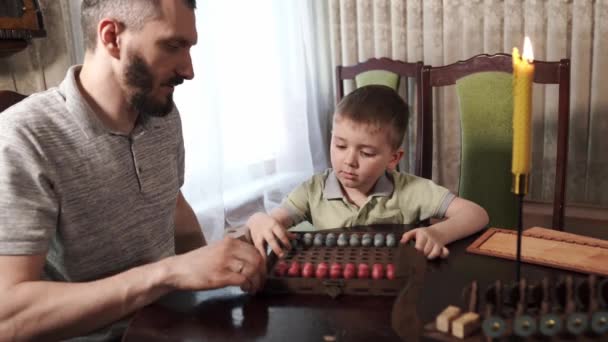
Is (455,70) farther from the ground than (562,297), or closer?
farther from the ground

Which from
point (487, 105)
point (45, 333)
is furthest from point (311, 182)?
point (487, 105)

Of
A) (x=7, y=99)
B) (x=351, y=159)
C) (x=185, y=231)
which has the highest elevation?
(x=7, y=99)

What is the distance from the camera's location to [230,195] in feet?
11.8

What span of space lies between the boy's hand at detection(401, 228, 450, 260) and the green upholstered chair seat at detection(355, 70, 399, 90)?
6.84 feet

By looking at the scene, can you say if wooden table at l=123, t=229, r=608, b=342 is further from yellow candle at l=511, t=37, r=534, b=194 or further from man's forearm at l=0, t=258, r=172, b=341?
yellow candle at l=511, t=37, r=534, b=194

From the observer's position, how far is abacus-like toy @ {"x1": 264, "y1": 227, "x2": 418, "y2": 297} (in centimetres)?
115

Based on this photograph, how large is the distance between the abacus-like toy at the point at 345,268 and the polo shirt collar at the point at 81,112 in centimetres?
54

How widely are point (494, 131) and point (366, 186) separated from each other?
1.10 meters

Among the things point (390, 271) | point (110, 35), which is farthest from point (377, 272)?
point (110, 35)

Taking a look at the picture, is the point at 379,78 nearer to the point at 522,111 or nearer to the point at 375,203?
the point at 375,203

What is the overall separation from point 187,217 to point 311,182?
0.42 meters

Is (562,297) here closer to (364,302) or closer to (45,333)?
(364,302)

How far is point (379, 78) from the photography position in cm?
342

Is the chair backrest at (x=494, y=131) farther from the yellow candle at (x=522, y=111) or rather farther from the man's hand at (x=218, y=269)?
the yellow candle at (x=522, y=111)
